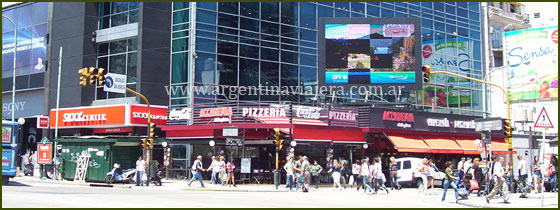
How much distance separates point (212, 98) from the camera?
4122cm

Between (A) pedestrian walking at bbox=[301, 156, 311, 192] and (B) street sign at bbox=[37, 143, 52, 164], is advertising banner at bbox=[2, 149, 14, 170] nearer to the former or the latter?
(B) street sign at bbox=[37, 143, 52, 164]

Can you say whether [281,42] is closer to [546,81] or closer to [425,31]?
[425,31]

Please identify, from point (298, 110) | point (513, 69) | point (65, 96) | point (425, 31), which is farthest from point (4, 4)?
point (513, 69)

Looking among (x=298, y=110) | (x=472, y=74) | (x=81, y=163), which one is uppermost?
(x=472, y=74)

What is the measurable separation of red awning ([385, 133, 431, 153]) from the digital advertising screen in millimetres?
3690

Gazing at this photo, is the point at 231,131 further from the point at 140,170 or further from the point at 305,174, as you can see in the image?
the point at 140,170

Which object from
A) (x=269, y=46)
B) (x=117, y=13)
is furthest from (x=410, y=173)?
(x=117, y=13)

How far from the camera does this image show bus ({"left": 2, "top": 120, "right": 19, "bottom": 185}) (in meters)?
26.9

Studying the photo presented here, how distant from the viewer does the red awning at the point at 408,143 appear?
37.4 m

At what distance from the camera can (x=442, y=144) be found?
41.2 metres

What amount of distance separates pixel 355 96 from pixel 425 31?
9.93 meters

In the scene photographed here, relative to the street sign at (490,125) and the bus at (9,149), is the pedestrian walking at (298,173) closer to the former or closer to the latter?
the street sign at (490,125)

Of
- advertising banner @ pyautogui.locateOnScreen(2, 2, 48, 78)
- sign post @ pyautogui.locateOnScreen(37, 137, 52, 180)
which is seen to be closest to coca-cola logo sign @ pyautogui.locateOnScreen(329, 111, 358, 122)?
sign post @ pyautogui.locateOnScreen(37, 137, 52, 180)

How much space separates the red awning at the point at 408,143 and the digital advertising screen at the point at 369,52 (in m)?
3.69
